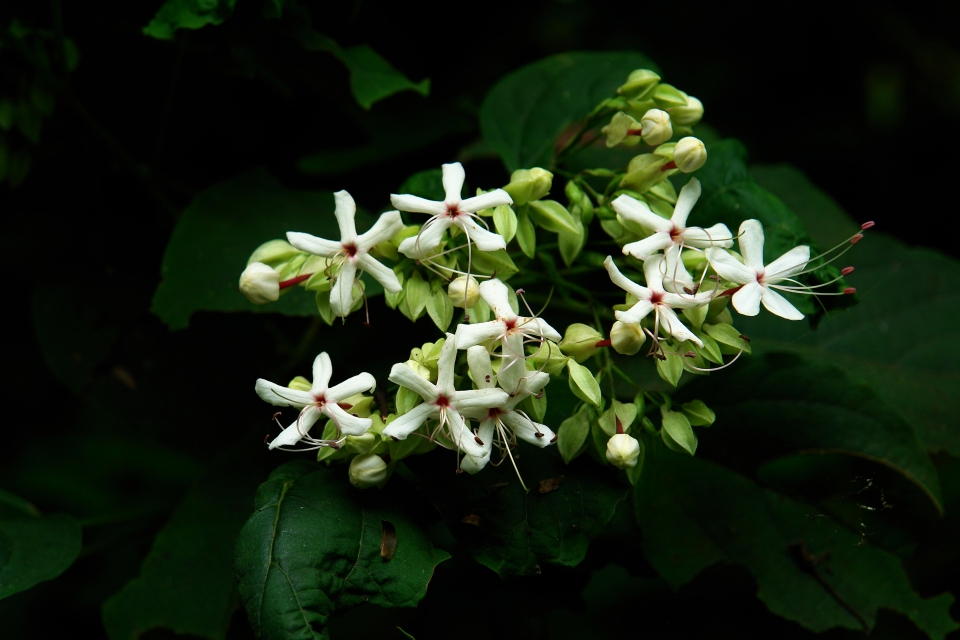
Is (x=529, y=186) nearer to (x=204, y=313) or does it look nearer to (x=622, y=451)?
(x=622, y=451)

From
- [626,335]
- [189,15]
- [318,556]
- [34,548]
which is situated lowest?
[34,548]

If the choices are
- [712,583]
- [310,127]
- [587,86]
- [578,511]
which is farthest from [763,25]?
[578,511]

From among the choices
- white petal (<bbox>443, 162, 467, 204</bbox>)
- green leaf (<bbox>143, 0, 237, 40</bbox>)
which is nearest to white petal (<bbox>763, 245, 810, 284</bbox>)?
white petal (<bbox>443, 162, 467, 204</bbox>)

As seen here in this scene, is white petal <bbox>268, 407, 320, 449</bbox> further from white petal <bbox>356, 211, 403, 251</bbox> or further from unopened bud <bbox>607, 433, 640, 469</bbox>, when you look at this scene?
unopened bud <bbox>607, 433, 640, 469</bbox>

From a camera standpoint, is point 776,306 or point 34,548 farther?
point 34,548

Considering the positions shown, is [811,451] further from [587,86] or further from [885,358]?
[587,86]

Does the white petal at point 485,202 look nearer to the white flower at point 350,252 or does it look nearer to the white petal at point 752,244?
the white flower at point 350,252

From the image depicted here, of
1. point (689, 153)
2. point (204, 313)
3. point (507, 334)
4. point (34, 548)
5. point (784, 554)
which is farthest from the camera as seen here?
point (204, 313)

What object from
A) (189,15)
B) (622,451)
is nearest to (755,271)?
(622,451)
